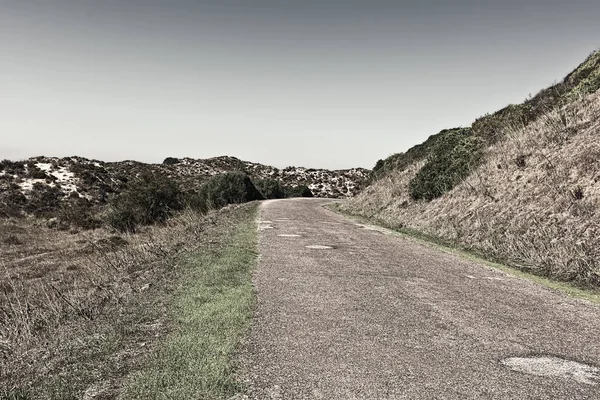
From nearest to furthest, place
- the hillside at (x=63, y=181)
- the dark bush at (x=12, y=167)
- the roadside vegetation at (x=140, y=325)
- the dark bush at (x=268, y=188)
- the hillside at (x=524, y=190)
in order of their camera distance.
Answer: the roadside vegetation at (x=140, y=325) → the hillside at (x=524, y=190) → the hillside at (x=63, y=181) → the dark bush at (x=12, y=167) → the dark bush at (x=268, y=188)

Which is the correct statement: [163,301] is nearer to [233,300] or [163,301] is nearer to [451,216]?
[233,300]

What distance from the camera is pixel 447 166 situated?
21.2 metres

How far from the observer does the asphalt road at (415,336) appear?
13.5 feet

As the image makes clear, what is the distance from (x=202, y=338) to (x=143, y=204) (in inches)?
1231

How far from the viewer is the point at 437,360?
4.70 metres

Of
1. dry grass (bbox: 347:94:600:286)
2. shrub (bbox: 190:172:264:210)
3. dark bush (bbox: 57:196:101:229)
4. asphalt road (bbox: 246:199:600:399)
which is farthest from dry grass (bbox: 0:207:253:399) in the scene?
shrub (bbox: 190:172:264:210)

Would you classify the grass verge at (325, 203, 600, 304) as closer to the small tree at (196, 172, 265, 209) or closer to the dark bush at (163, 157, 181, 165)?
the small tree at (196, 172, 265, 209)

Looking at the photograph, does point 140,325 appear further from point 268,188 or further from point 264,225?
point 268,188

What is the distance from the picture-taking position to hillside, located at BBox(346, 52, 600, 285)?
10.4 m

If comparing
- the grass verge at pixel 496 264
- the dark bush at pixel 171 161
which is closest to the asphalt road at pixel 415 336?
the grass verge at pixel 496 264

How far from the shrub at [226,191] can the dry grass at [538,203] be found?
73.7ft

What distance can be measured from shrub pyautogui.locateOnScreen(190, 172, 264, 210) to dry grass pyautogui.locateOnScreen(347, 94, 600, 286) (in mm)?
22472

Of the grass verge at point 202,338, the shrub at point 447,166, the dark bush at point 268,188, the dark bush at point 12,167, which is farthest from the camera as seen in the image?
the dark bush at point 268,188

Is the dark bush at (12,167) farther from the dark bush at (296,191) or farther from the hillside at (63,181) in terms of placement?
the dark bush at (296,191)
